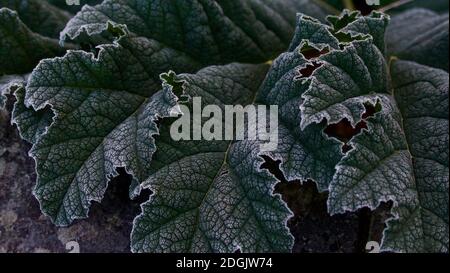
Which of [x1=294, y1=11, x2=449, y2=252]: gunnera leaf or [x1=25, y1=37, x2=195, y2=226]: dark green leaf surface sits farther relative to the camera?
[x1=25, y1=37, x2=195, y2=226]: dark green leaf surface

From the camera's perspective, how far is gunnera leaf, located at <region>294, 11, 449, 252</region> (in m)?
1.75

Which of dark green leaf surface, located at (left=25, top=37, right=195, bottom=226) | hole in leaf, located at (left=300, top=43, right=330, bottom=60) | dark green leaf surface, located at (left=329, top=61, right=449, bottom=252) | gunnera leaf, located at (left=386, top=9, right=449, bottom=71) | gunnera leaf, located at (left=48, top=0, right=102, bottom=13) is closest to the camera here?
dark green leaf surface, located at (left=329, top=61, right=449, bottom=252)

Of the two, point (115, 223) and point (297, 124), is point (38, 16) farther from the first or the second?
point (297, 124)

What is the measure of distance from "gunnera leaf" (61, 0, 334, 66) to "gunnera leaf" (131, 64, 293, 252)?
0.30 meters

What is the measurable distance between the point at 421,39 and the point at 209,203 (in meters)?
1.33

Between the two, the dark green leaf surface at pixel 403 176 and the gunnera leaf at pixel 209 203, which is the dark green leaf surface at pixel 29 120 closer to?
the gunnera leaf at pixel 209 203

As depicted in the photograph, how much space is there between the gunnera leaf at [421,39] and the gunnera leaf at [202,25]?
1.69 feet

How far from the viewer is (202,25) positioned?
227cm

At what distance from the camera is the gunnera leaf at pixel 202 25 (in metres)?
2.18

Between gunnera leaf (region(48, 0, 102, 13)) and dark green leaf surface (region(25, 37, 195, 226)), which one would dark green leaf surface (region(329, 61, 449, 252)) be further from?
gunnera leaf (region(48, 0, 102, 13))

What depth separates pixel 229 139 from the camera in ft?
6.73

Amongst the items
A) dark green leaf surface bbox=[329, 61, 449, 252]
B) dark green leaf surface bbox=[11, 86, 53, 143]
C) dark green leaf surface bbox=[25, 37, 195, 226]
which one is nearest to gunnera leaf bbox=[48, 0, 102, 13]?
dark green leaf surface bbox=[25, 37, 195, 226]

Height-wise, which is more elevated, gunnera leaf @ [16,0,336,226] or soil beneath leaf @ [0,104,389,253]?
gunnera leaf @ [16,0,336,226]
